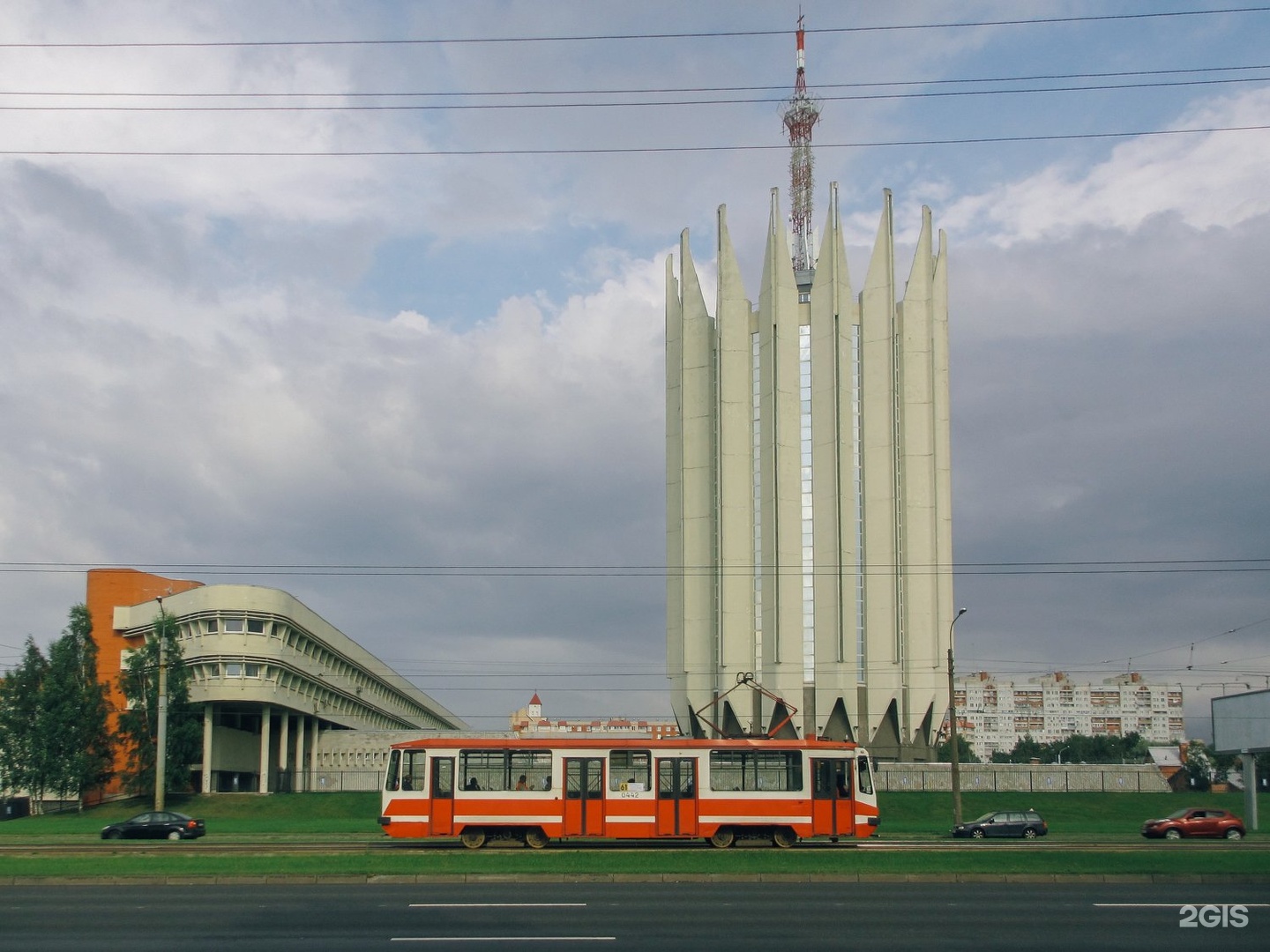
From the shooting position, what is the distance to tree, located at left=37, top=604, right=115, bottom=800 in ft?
225

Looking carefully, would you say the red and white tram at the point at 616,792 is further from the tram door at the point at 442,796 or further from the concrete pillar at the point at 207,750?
the concrete pillar at the point at 207,750

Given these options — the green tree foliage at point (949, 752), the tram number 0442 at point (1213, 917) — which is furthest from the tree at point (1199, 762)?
the tram number 0442 at point (1213, 917)

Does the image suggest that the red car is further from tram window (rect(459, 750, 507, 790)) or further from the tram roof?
tram window (rect(459, 750, 507, 790))

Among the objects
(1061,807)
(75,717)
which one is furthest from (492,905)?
(75,717)

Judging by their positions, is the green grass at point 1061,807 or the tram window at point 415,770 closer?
the tram window at point 415,770

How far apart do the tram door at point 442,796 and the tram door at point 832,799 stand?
1035 cm

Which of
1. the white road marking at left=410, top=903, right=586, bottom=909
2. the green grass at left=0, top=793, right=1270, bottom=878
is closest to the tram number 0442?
the green grass at left=0, top=793, right=1270, bottom=878

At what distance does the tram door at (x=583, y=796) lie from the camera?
112 feet

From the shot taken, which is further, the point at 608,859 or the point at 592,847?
the point at 592,847

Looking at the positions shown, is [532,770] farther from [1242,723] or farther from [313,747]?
[313,747]

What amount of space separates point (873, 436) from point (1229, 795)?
33.8 m

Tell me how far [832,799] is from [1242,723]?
32.3m

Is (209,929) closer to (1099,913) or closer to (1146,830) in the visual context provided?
(1099,913)

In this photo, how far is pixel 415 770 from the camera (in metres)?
34.7
